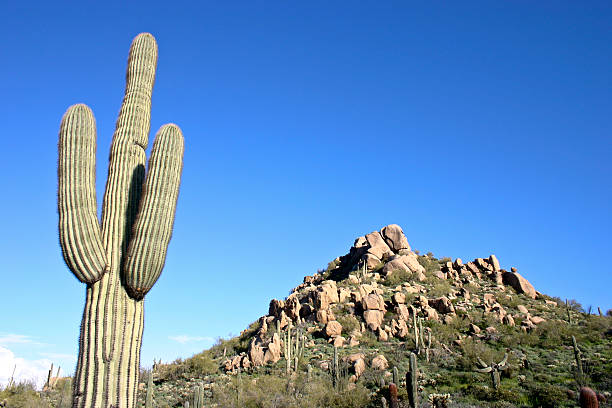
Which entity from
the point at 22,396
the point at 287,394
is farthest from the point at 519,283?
the point at 22,396

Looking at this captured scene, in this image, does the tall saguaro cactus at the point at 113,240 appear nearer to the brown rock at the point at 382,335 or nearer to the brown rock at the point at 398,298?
the brown rock at the point at 382,335

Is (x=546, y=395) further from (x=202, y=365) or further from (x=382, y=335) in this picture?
(x=202, y=365)

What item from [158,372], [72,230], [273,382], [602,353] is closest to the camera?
[72,230]

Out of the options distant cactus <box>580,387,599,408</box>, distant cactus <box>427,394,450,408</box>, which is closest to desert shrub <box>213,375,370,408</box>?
distant cactus <box>427,394,450,408</box>

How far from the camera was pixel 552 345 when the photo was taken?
22.0 meters

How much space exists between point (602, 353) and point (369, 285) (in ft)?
40.6

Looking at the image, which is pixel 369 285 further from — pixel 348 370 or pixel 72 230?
pixel 72 230

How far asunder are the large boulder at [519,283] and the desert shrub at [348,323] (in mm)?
13030

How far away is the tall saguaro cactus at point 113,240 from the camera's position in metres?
7.04

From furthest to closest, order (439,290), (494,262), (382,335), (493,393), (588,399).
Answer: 1. (494,262)
2. (439,290)
3. (382,335)
4. (493,393)
5. (588,399)

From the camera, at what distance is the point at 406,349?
2214cm

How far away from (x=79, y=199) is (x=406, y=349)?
18.3 meters

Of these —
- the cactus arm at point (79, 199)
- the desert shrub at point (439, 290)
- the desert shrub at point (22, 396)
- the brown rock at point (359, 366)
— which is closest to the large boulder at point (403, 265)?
the desert shrub at point (439, 290)

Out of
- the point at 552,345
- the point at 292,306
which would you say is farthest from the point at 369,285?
the point at 552,345
